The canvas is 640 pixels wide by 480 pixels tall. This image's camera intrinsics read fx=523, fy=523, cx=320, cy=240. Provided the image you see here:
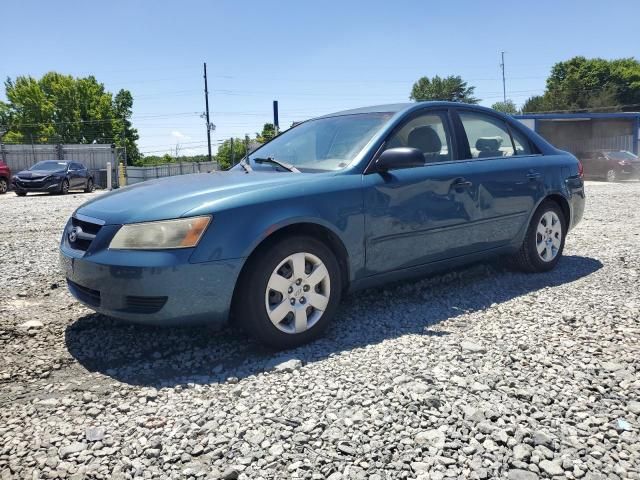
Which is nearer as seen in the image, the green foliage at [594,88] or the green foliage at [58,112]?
the green foliage at [58,112]

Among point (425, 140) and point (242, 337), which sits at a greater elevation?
point (425, 140)

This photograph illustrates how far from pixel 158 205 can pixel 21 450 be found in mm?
1392

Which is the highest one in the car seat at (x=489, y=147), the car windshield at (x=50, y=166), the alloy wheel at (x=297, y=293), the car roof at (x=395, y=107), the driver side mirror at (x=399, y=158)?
the car windshield at (x=50, y=166)

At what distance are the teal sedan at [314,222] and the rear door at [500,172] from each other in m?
0.01

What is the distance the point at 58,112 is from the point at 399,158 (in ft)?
238

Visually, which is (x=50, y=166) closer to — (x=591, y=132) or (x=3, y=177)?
(x=3, y=177)

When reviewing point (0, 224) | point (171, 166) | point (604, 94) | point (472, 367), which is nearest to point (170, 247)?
point (472, 367)

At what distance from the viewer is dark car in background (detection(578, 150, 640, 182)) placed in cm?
2223

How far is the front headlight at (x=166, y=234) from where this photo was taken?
2.85m

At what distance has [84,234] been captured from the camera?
314 cm

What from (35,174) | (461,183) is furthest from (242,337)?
(35,174)

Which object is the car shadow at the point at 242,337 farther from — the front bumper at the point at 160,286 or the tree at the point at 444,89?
the tree at the point at 444,89

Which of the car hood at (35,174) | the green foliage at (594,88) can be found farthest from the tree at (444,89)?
the car hood at (35,174)

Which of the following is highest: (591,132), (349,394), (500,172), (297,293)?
(591,132)
